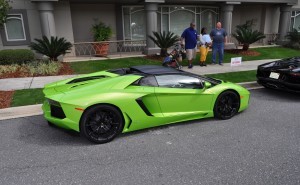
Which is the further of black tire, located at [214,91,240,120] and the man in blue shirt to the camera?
the man in blue shirt

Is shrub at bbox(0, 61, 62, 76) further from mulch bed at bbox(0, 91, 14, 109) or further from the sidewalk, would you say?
mulch bed at bbox(0, 91, 14, 109)

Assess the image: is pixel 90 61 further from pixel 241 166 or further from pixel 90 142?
pixel 241 166

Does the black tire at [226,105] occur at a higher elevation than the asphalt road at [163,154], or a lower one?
higher

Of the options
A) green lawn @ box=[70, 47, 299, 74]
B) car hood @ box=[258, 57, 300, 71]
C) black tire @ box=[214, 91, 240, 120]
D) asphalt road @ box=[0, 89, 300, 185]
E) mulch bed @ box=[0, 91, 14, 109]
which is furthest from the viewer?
green lawn @ box=[70, 47, 299, 74]

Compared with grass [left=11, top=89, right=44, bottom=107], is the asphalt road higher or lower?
lower

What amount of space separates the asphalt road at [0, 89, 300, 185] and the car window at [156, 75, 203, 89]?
0.76 metres

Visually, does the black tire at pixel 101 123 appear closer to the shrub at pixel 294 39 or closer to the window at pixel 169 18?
the window at pixel 169 18

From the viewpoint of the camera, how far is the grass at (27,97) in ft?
20.7

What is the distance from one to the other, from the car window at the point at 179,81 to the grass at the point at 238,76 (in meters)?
3.91

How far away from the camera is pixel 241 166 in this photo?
3.59 meters

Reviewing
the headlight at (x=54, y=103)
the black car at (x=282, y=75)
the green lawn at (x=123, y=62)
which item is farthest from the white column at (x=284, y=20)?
the headlight at (x=54, y=103)

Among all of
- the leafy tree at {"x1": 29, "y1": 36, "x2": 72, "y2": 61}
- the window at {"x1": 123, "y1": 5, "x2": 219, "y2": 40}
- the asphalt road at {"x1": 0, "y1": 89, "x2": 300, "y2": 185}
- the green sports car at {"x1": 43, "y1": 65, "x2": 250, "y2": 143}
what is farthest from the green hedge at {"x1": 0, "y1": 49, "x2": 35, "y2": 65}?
the green sports car at {"x1": 43, "y1": 65, "x2": 250, "y2": 143}

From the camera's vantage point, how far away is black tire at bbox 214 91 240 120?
5305 mm

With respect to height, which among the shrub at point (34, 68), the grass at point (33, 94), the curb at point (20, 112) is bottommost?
the curb at point (20, 112)
